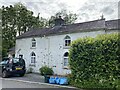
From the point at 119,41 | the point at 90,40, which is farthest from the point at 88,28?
the point at 119,41

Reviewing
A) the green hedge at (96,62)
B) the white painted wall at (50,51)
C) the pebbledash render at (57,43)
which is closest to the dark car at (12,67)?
the white painted wall at (50,51)

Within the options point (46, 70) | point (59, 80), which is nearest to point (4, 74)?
point (46, 70)

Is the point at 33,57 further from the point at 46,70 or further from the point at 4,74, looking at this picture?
the point at 4,74

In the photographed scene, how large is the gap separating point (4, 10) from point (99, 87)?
31450 millimetres

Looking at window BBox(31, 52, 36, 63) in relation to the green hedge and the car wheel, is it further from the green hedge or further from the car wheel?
the green hedge

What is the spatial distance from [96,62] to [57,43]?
935 cm

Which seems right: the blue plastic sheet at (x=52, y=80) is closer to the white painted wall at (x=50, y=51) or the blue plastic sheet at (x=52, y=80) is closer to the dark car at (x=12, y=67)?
the dark car at (x=12, y=67)

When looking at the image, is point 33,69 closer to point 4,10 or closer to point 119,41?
point 119,41

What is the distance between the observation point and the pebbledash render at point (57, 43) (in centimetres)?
1874

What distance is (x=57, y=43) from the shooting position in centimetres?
2092

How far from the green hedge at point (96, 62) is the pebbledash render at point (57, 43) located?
5.73m

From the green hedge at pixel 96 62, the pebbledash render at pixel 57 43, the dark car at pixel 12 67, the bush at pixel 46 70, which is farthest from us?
the bush at pixel 46 70

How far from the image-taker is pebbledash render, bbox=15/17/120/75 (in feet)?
Answer: 61.5

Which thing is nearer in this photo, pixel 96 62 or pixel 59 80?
pixel 96 62
